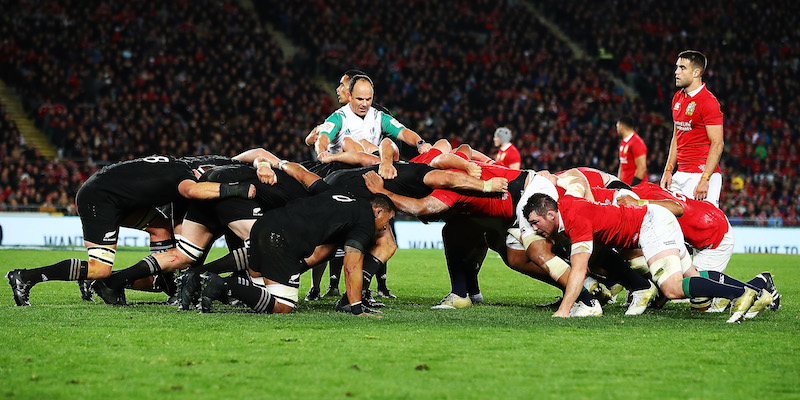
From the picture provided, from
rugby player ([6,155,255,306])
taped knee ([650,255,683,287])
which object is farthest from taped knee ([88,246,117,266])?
taped knee ([650,255,683,287])

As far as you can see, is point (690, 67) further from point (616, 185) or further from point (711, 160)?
point (616, 185)

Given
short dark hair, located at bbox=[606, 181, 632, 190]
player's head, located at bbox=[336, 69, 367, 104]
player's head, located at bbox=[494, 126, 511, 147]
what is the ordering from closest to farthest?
short dark hair, located at bbox=[606, 181, 632, 190], player's head, located at bbox=[336, 69, 367, 104], player's head, located at bbox=[494, 126, 511, 147]

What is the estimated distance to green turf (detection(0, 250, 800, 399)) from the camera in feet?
15.6

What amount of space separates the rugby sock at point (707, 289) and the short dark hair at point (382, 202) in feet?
8.86

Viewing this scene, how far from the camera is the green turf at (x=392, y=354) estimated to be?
476 cm

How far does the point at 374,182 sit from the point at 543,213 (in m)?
1.79

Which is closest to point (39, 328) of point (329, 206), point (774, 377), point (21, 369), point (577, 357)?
point (21, 369)

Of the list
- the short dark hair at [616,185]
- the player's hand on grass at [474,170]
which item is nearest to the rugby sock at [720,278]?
the short dark hair at [616,185]

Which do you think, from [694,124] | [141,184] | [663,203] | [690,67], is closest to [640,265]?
[663,203]

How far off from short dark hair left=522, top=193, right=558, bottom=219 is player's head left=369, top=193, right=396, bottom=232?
129 cm

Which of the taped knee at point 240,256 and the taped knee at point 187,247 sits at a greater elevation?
the taped knee at point 187,247

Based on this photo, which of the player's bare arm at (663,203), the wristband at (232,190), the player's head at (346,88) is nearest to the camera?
the wristband at (232,190)

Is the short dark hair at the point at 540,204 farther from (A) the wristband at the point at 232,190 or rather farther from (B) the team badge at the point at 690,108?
(B) the team badge at the point at 690,108

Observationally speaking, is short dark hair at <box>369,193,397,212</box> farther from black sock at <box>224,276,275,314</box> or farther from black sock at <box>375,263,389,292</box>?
black sock at <box>375,263,389,292</box>
